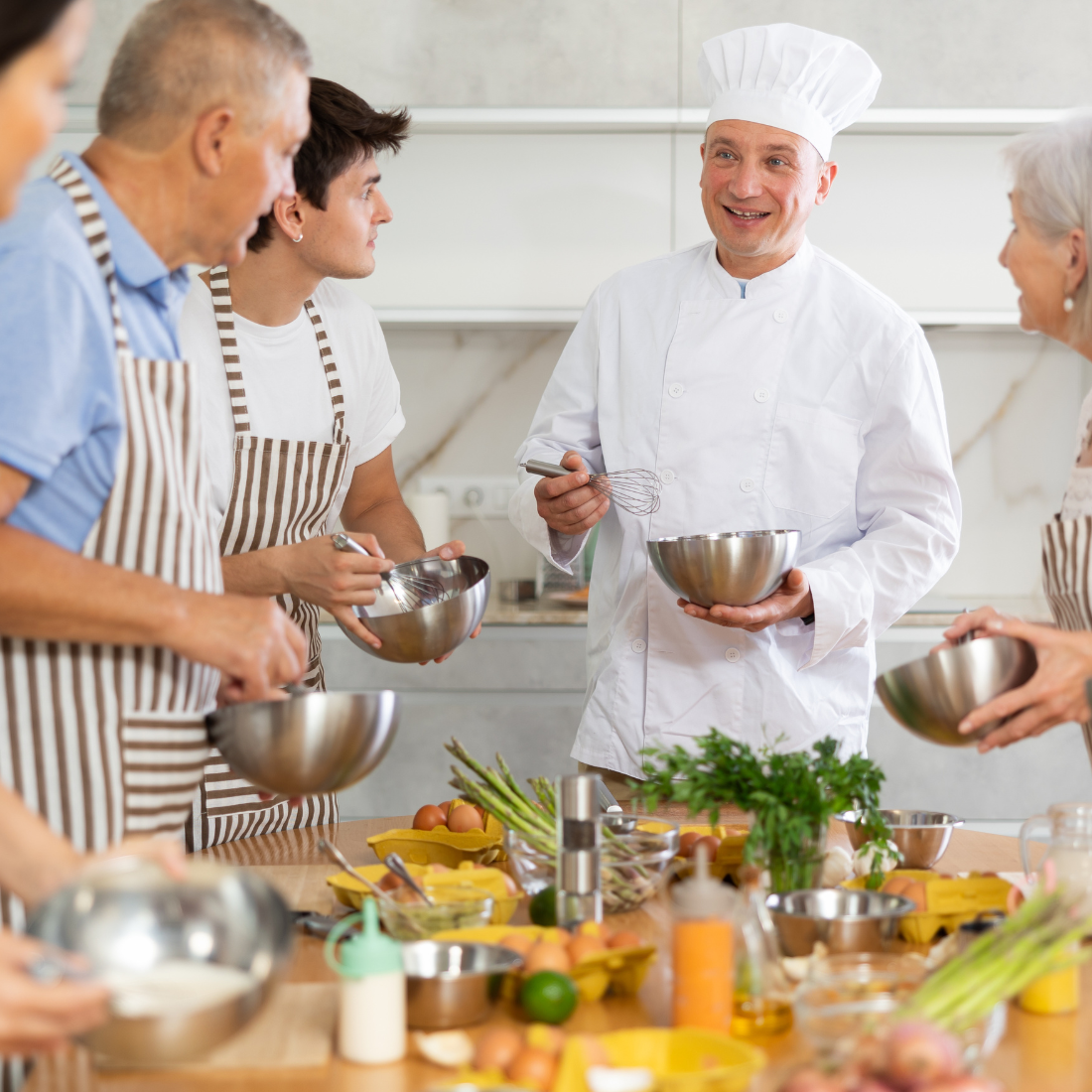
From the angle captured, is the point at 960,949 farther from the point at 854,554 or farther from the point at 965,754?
the point at 965,754

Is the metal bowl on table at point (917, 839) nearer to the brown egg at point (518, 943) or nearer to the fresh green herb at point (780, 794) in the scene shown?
the fresh green herb at point (780, 794)

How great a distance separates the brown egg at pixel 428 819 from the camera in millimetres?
1589

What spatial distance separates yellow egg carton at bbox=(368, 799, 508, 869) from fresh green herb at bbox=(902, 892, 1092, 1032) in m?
0.66

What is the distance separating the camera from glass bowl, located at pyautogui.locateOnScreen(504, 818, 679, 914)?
52.1 inches

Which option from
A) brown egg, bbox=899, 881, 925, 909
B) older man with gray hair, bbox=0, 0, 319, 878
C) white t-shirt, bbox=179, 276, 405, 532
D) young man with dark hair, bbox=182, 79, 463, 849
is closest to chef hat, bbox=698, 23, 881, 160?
young man with dark hair, bbox=182, 79, 463, 849

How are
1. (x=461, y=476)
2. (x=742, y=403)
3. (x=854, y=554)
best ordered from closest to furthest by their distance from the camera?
(x=854, y=554) < (x=742, y=403) < (x=461, y=476)

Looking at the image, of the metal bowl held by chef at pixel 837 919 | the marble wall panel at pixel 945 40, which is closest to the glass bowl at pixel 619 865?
the metal bowl held by chef at pixel 837 919

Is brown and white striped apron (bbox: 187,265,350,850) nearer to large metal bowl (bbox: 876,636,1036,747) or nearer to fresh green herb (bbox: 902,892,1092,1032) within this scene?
large metal bowl (bbox: 876,636,1036,747)

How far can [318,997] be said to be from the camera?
1100 mm

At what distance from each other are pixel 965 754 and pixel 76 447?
2.31m

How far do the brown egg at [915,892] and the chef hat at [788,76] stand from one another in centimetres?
130

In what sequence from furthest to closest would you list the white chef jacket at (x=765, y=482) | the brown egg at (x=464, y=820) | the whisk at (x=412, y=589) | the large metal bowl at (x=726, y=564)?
the white chef jacket at (x=765, y=482), the whisk at (x=412, y=589), the large metal bowl at (x=726, y=564), the brown egg at (x=464, y=820)

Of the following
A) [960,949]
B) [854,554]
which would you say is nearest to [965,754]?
[854,554]

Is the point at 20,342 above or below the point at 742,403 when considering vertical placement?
below
